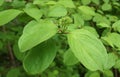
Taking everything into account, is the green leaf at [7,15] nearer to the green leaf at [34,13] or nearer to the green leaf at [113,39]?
the green leaf at [34,13]

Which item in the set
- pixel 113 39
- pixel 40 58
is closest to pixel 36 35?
pixel 40 58

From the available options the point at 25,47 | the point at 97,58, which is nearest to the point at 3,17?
the point at 25,47

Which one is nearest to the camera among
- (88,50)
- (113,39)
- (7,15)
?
(88,50)

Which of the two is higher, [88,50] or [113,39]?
[88,50]

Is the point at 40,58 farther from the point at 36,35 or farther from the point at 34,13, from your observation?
the point at 34,13

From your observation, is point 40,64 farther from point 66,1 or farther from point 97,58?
point 66,1

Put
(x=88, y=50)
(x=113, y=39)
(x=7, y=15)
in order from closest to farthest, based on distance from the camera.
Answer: (x=88, y=50) < (x=7, y=15) < (x=113, y=39)

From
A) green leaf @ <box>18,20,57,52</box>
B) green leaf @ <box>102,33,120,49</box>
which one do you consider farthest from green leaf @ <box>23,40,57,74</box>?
green leaf @ <box>102,33,120,49</box>

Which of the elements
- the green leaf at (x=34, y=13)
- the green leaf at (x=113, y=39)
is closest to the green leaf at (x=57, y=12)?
the green leaf at (x=34, y=13)
